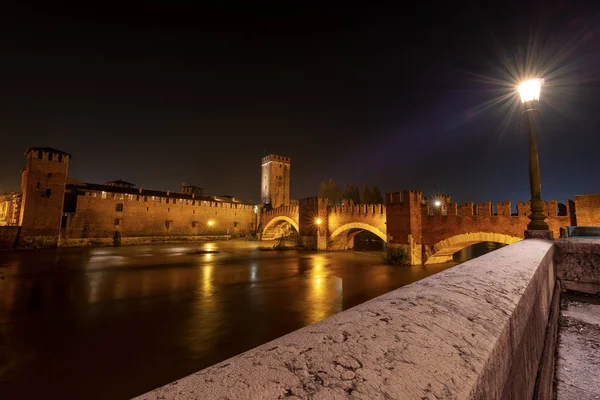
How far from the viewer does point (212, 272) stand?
61.3 feet

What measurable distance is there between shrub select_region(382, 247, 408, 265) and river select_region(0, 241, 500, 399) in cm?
144

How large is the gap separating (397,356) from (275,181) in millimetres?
65471

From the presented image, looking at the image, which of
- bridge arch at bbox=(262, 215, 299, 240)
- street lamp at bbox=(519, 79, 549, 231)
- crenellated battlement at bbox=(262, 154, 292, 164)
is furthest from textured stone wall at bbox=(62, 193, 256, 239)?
street lamp at bbox=(519, 79, 549, 231)

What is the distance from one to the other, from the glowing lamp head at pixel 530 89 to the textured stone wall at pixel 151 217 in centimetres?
4302

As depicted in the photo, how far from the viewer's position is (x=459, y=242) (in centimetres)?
1877

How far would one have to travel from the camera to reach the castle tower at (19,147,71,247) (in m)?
30.0

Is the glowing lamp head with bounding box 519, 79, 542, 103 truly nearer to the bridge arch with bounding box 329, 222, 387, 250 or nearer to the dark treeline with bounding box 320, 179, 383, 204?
the bridge arch with bounding box 329, 222, 387, 250

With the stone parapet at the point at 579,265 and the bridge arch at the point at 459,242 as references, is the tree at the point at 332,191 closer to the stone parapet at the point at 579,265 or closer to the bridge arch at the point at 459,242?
the bridge arch at the point at 459,242

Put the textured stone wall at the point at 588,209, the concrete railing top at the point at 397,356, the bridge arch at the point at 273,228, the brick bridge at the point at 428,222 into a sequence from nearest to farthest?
the concrete railing top at the point at 397,356 → the textured stone wall at the point at 588,209 → the brick bridge at the point at 428,222 → the bridge arch at the point at 273,228

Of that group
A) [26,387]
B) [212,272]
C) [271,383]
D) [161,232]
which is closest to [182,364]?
[26,387]

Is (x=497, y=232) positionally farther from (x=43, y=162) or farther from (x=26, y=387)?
(x=43, y=162)

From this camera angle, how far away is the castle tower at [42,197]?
1179 inches

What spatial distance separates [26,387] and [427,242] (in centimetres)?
2191

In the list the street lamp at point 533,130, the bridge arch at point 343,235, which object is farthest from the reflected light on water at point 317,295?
the bridge arch at point 343,235
